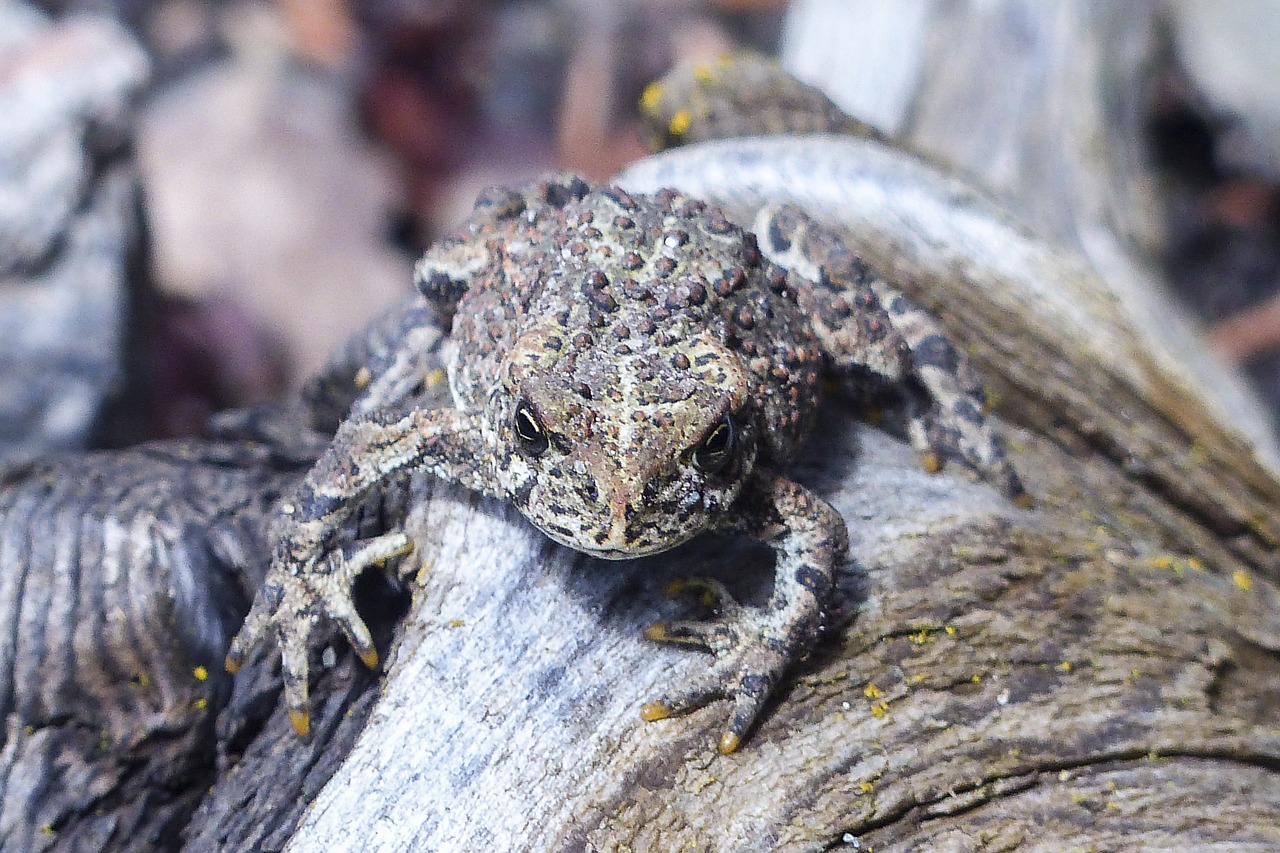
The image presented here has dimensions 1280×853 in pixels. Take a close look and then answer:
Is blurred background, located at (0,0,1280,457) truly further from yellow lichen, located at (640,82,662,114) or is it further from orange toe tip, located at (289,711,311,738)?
orange toe tip, located at (289,711,311,738)

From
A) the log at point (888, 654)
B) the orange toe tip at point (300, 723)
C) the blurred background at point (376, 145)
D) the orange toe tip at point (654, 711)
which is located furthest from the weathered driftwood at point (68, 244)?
the orange toe tip at point (654, 711)

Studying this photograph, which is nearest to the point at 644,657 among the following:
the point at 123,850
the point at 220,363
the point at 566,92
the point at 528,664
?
the point at 528,664

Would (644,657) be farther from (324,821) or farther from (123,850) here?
(123,850)

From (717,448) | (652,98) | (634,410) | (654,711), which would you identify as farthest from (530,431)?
(652,98)

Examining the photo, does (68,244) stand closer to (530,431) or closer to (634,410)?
(530,431)

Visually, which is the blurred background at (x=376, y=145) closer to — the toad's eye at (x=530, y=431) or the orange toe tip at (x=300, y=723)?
the orange toe tip at (x=300, y=723)

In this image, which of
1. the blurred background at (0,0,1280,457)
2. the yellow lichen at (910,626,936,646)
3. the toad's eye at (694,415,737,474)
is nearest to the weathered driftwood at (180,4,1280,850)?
the yellow lichen at (910,626,936,646)
